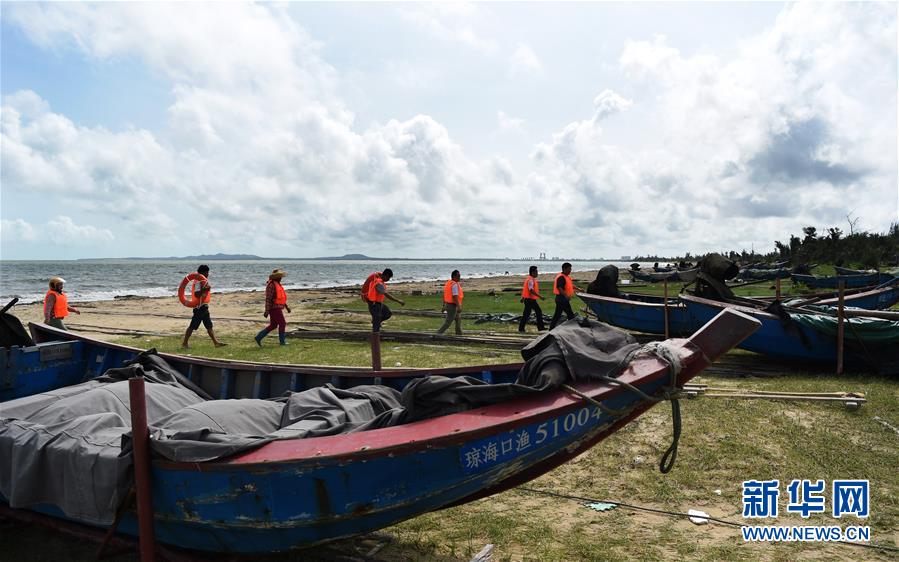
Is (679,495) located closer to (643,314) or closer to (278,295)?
(643,314)

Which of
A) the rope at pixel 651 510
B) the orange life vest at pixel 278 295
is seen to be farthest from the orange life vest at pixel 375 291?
the rope at pixel 651 510

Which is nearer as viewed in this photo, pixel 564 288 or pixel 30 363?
pixel 30 363

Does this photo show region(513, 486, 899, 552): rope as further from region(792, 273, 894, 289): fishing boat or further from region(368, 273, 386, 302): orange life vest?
region(792, 273, 894, 289): fishing boat

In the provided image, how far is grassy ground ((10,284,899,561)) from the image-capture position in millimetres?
4102

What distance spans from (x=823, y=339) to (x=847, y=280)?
18746mm

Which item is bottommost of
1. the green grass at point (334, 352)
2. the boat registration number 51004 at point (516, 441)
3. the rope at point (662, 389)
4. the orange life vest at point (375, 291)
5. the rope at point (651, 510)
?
the rope at point (651, 510)

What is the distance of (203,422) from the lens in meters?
4.10

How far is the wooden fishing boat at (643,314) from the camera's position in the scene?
40.9 feet

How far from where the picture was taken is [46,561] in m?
4.26

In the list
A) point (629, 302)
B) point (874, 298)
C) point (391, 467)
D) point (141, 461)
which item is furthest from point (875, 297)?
point (141, 461)

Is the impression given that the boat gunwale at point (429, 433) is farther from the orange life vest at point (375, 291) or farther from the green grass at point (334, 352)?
the orange life vest at point (375, 291)

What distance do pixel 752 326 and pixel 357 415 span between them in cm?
291

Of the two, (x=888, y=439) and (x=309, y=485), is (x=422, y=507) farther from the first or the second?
(x=888, y=439)

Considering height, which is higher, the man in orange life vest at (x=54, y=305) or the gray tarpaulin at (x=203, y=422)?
the man in orange life vest at (x=54, y=305)
